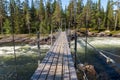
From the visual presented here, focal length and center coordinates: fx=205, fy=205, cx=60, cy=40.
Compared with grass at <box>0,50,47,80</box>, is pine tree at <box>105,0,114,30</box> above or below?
above

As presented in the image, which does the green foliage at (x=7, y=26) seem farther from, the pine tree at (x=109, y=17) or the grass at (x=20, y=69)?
the grass at (x=20, y=69)

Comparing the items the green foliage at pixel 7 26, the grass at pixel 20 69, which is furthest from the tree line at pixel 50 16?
the grass at pixel 20 69

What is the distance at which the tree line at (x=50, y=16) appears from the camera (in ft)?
183

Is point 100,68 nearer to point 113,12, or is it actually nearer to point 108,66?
point 108,66

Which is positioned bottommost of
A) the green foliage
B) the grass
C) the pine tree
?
the grass

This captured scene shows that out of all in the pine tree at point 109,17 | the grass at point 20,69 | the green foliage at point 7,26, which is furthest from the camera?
the pine tree at point 109,17

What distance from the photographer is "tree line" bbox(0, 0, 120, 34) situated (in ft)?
183

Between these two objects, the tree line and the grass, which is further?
the tree line

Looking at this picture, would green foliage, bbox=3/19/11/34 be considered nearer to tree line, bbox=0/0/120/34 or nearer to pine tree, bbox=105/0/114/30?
tree line, bbox=0/0/120/34

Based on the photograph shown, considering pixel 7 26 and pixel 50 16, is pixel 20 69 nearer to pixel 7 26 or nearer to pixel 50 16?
pixel 7 26

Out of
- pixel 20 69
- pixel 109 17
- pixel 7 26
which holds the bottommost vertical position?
pixel 20 69

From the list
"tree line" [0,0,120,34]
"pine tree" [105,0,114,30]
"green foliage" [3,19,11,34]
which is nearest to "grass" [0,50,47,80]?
"tree line" [0,0,120,34]

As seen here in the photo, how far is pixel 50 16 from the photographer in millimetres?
62906

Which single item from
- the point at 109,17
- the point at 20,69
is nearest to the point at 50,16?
the point at 109,17
